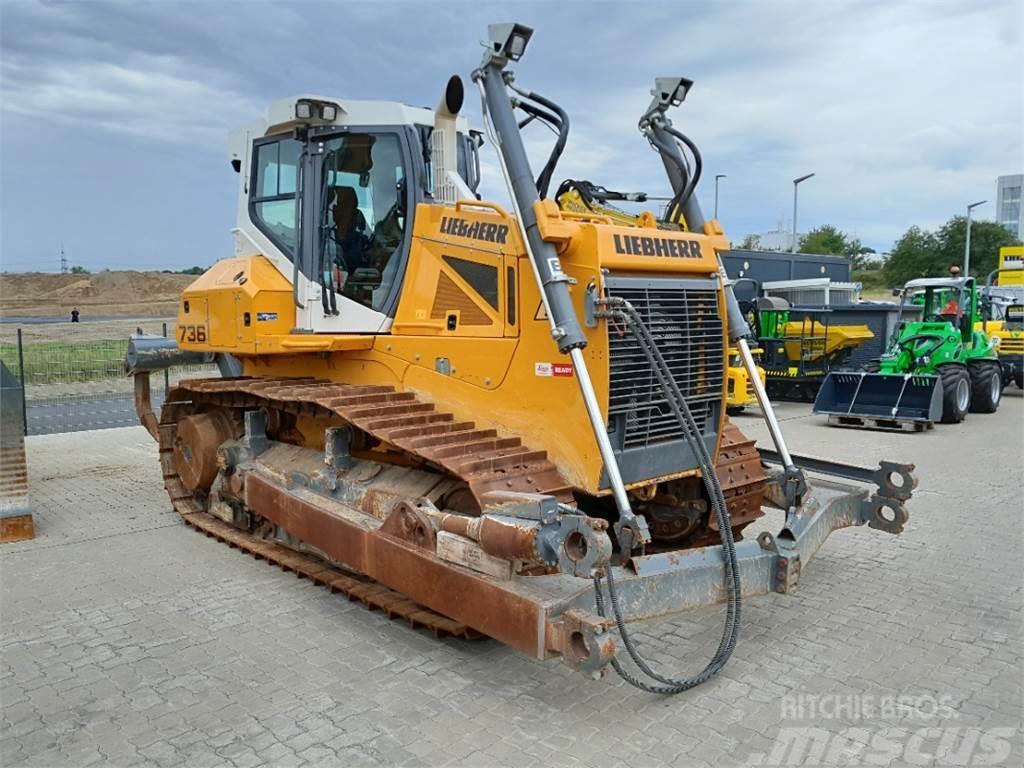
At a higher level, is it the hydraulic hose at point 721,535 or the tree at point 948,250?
the tree at point 948,250

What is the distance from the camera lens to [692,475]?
511 cm

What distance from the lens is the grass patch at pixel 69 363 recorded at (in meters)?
15.9

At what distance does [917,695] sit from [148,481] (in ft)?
24.5

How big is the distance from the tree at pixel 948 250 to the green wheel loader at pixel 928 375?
137 feet

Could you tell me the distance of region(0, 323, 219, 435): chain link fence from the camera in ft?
42.6

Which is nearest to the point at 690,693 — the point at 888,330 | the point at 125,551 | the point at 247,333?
the point at 247,333

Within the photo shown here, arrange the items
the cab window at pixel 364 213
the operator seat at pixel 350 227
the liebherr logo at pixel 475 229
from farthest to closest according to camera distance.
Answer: the operator seat at pixel 350 227
the cab window at pixel 364 213
the liebherr logo at pixel 475 229

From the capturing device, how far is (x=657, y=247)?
14.9 feet

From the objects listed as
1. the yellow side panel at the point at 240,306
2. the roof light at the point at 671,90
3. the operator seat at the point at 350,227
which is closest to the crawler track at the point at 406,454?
the yellow side panel at the point at 240,306

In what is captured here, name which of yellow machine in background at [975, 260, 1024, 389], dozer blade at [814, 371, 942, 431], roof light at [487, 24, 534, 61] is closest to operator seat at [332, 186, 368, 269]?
roof light at [487, 24, 534, 61]

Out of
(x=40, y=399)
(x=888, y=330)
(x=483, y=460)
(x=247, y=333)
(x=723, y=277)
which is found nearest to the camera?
(x=483, y=460)

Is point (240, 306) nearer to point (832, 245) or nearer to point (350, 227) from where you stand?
point (350, 227)

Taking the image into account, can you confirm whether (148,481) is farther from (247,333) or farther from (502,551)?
(502,551)

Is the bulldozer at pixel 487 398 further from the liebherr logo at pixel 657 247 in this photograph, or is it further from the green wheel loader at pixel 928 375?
the green wheel loader at pixel 928 375
